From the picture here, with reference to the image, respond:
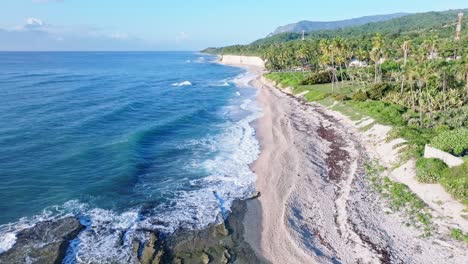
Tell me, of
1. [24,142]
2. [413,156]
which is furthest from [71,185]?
[413,156]

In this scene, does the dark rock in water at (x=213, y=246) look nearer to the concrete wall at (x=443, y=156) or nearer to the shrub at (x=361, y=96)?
the concrete wall at (x=443, y=156)

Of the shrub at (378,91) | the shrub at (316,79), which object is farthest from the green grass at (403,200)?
the shrub at (316,79)

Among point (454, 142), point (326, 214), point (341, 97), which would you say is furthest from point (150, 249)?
point (341, 97)

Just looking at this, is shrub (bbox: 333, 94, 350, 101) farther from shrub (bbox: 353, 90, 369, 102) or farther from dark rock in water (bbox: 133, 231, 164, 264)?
dark rock in water (bbox: 133, 231, 164, 264)

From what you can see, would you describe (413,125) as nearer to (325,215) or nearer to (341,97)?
(341,97)

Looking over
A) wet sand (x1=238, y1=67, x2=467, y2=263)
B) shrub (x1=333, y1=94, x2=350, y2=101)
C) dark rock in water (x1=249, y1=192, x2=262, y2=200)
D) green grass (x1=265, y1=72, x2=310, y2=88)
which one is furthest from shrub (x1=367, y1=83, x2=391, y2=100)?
dark rock in water (x1=249, y1=192, x2=262, y2=200)
